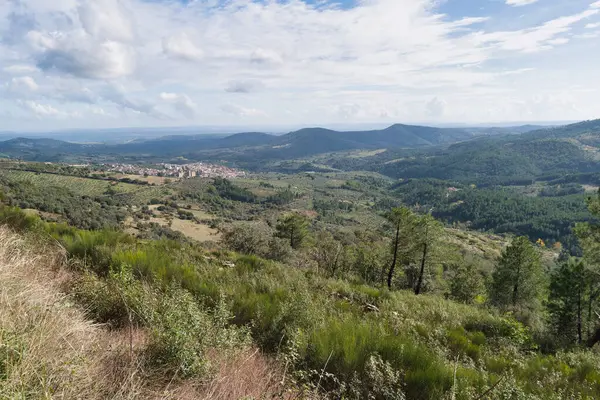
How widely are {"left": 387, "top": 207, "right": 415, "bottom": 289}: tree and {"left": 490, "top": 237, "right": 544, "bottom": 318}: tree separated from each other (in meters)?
8.00

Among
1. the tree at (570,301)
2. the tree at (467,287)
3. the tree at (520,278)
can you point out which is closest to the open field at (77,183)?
the tree at (467,287)

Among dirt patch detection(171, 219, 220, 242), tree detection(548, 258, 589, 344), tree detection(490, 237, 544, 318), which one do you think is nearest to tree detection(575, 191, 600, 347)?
tree detection(548, 258, 589, 344)

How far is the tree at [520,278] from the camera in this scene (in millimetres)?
23047

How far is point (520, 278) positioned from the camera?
23188mm

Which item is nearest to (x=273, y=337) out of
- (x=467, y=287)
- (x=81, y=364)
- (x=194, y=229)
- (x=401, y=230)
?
(x=81, y=364)

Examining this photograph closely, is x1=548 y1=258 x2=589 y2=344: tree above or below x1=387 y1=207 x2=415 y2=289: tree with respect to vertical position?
below

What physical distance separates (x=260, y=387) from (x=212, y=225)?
66.6m

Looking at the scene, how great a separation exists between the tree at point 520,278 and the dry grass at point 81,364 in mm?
25118

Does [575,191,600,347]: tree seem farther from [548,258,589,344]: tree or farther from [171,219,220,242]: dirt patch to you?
[171,219,220,242]: dirt patch

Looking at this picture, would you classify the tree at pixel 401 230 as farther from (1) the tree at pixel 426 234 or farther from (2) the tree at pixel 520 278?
(2) the tree at pixel 520 278

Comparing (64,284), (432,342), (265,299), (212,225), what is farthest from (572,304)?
Result: (212,225)

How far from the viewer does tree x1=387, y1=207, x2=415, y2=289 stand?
20.9m

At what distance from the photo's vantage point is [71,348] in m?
2.65

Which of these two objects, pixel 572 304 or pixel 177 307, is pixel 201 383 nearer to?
pixel 177 307
